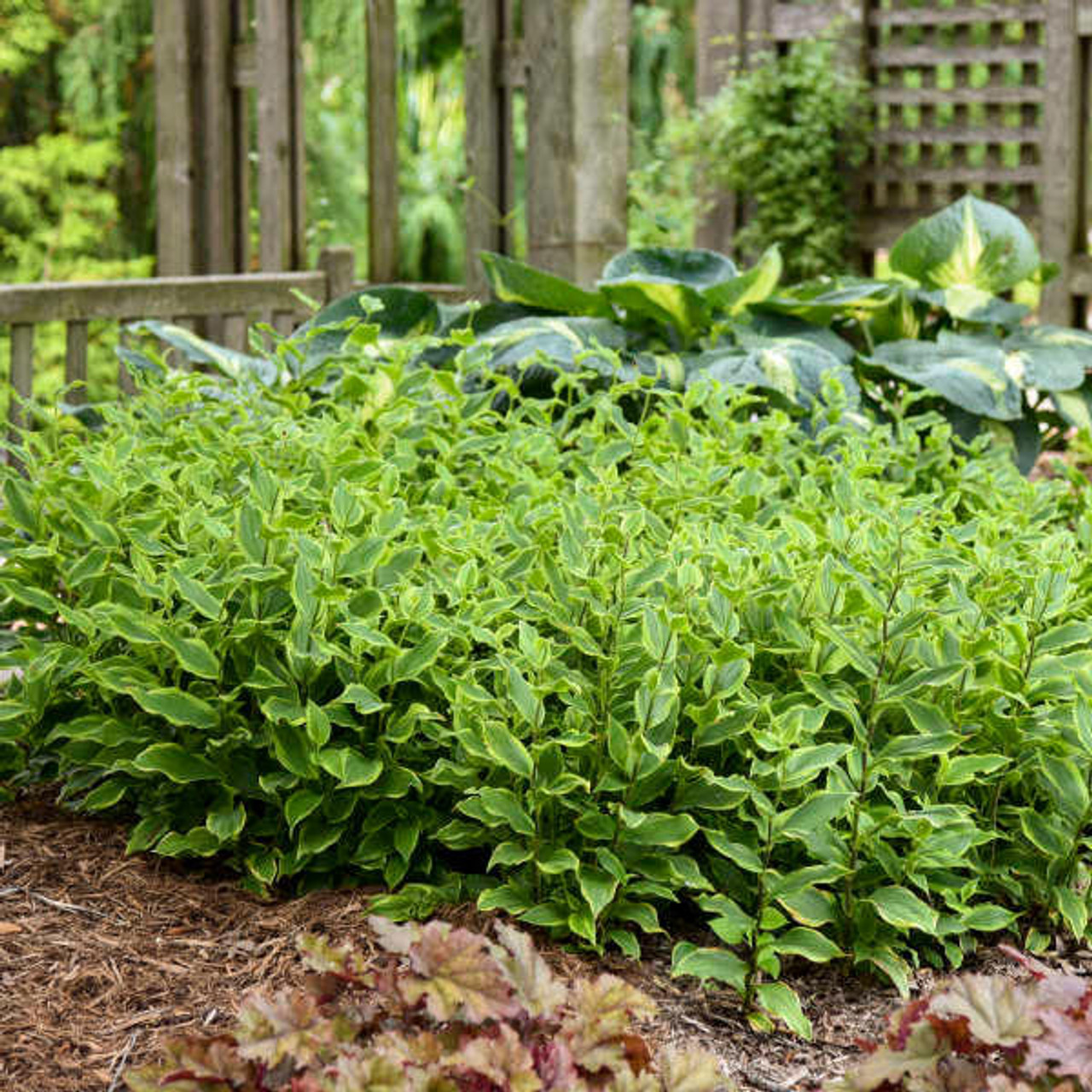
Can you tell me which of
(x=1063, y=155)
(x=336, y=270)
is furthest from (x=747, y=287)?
(x=1063, y=155)

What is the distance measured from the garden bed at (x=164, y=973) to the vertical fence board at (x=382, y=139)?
3.84 metres

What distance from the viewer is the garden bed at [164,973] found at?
72.6 inches

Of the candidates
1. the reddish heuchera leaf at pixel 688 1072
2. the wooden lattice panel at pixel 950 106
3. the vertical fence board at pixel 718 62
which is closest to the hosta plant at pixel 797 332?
the reddish heuchera leaf at pixel 688 1072

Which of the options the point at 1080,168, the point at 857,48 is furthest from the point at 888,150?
the point at 1080,168

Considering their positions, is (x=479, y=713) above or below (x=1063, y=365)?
below

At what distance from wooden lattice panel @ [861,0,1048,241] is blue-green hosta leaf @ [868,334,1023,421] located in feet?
14.2

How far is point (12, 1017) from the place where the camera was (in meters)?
1.88

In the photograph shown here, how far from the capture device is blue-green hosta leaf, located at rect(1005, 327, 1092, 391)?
14.5ft

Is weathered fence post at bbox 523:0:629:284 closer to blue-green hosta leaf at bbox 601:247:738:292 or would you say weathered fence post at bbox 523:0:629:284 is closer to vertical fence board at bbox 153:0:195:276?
blue-green hosta leaf at bbox 601:247:738:292

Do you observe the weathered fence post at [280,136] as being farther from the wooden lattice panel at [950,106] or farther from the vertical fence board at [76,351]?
the wooden lattice panel at [950,106]

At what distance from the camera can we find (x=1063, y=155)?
8039mm

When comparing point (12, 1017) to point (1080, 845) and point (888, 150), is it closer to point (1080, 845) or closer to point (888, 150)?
point (1080, 845)

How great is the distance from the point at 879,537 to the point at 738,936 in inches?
32.1

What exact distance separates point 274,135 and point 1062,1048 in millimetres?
5189
